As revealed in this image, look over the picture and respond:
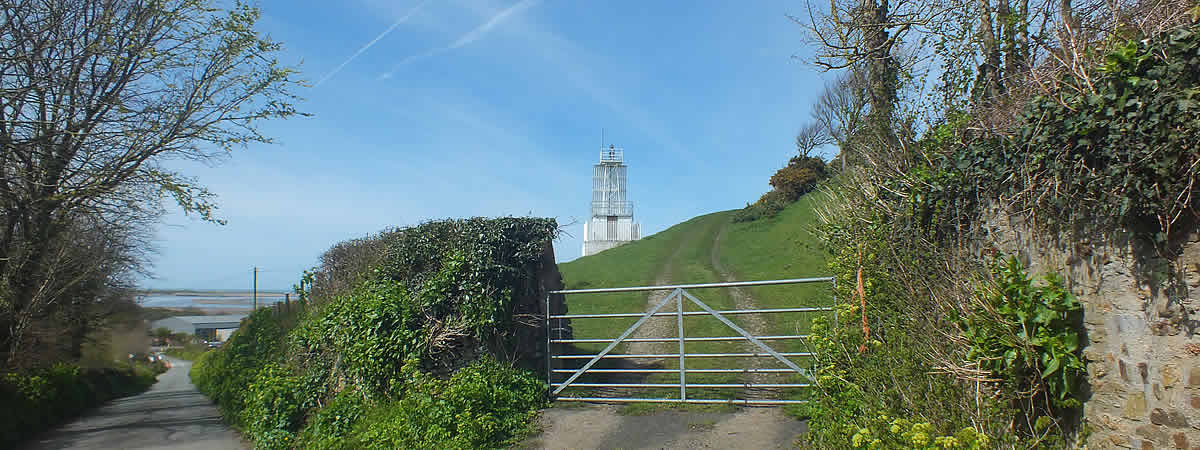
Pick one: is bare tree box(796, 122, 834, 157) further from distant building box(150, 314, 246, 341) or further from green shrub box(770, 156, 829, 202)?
distant building box(150, 314, 246, 341)

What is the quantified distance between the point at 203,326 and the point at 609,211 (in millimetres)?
36793

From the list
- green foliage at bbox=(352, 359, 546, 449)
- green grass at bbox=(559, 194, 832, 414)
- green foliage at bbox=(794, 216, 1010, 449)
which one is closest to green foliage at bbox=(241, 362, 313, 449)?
green foliage at bbox=(352, 359, 546, 449)

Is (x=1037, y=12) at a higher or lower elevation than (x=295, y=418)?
higher

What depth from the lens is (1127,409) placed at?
4008 mm

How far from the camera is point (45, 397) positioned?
1477 centimetres

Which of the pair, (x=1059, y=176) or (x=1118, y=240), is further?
(x=1059, y=176)

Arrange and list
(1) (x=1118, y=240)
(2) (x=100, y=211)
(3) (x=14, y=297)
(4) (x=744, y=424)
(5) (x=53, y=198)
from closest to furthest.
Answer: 1. (1) (x=1118, y=240)
2. (4) (x=744, y=424)
3. (5) (x=53, y=198)
4. (2) (x=100, y=211)
5. (3) (x=14, y=297)

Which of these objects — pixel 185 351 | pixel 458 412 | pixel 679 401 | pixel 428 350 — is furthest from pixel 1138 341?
pixel 185 351

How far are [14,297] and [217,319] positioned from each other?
170 ft

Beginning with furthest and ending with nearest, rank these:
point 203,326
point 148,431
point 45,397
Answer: point 203,326
point 45,397
point 148,431

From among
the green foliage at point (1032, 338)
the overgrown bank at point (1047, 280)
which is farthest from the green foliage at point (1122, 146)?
the green foliage at point (1032, 338)

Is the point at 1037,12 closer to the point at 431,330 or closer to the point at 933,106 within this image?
the point at 933,106

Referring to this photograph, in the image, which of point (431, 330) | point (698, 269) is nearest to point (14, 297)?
point (431, 330)

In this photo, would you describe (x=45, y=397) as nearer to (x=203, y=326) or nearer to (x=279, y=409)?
(x=279, y=409)
